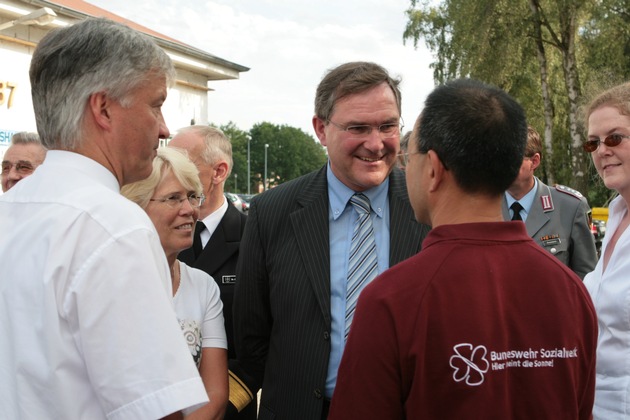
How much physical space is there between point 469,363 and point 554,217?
331 cm

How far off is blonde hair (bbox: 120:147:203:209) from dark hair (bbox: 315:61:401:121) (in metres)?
0.74

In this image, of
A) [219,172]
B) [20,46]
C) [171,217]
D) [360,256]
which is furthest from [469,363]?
[20,46]

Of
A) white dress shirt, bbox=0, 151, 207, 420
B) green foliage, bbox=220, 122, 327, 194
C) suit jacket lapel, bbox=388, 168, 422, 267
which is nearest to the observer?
white dress shirt, bbox=0, 151, 207, 420

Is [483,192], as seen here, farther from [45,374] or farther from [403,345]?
[45,374]

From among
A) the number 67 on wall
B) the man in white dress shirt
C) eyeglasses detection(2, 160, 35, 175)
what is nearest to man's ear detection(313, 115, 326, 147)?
the man in white dress shirt

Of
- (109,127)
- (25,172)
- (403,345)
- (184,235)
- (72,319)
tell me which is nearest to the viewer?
(72,319)

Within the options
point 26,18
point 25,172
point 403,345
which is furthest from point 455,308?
point 26,18

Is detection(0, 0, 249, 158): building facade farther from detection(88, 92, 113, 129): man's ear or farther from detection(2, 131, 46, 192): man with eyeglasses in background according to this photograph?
detection(88, 92, 113, 129): man's ear

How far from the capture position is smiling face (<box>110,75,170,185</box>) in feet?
6.10

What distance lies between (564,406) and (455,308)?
0.42 metres

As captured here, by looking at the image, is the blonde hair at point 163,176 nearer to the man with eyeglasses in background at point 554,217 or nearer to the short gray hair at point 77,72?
the short gray hair at point 77,72

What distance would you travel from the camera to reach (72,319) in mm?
1573

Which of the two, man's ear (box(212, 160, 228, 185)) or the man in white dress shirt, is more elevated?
man's ear (box(212, 160, 228, 185))

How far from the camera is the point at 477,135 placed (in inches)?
70.7
